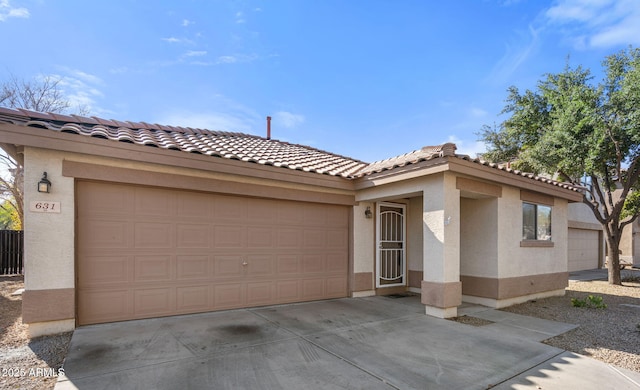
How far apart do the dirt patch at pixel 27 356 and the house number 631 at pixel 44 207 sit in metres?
2.01

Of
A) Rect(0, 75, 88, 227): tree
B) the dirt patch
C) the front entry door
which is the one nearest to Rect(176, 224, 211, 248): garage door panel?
the dirt patch

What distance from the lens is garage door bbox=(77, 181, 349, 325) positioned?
5855 mm

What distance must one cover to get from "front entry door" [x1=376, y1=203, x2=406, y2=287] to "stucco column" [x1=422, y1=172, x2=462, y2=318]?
A: 233 cm

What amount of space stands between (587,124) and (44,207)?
49.0ft

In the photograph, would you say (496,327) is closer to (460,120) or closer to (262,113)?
(262,113)

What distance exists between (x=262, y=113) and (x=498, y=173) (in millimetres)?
9379

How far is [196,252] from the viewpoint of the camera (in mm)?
6789

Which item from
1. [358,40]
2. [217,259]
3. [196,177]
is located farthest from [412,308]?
[358,40]

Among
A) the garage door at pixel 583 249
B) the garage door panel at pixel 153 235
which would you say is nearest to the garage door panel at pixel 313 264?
the garage door panel at pixel 153 235

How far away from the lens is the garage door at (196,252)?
19.2ft

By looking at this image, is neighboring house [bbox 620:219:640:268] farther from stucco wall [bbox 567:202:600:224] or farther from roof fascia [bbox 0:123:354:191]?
roof fascia [bbox 0:123:354:191]

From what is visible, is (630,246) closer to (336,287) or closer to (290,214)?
(336,287)

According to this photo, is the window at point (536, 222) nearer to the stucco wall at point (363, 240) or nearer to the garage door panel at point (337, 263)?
the stucco wall at point (363, 240)

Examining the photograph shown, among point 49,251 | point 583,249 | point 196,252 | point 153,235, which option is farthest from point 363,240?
point 583,249
